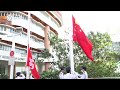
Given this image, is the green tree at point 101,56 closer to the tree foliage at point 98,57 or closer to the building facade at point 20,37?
the tree foliage at point 98,57

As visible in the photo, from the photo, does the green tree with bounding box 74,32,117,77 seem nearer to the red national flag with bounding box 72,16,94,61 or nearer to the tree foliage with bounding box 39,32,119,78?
the tree foliage with bounding box 39,32,119,78

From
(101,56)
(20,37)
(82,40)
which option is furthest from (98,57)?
(20,37)

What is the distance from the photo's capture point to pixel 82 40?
4410 millimetres

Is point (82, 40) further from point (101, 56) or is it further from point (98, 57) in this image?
point (101, 56)

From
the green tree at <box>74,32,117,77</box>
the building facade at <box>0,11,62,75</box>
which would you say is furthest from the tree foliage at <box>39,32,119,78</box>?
the building facade at <box>0,11,62,75</box>

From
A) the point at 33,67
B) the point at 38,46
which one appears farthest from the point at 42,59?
the point at 33,67

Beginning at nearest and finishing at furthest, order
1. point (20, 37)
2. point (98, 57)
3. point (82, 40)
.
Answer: point (82, 40)
point (98, 57)
point (20, 37)

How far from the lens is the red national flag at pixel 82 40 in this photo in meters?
4.12

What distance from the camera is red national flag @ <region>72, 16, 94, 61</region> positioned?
4.12 m

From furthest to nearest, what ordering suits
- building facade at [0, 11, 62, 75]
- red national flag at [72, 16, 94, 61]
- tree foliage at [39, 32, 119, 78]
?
1. building facade at [0, 11, 62, 75]
2. tree foliage at [39, 32, 119, 78]
3. red national flag at [72, 16, 94, 61]

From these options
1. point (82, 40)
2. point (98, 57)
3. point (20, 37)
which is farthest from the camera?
point (20, 37)

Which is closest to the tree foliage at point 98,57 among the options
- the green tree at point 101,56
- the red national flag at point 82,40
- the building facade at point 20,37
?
the green tree at point 101,56
